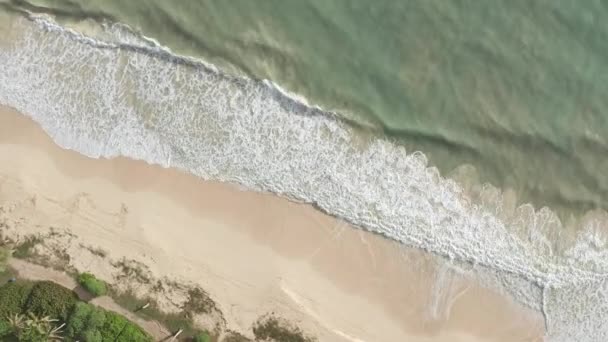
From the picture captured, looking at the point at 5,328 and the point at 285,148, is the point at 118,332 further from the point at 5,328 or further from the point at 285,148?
the point at 285,148

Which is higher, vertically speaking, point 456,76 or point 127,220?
point 456,76

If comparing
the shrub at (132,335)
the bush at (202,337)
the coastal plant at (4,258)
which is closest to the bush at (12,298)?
the coastal plant at (4,258)

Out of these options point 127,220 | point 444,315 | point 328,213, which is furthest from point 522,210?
point 127,220

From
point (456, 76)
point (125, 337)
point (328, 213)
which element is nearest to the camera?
point (125, 337)

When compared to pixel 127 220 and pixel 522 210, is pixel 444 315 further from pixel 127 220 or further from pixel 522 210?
pixel 127 220

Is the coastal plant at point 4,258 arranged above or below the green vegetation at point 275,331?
above

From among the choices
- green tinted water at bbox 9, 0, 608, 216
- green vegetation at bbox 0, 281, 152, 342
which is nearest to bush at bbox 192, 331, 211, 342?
green vegetation at bbox 0, 281, 152, 342

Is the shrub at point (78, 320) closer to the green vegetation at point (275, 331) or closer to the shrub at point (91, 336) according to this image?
the shrub at point (91, 336)
